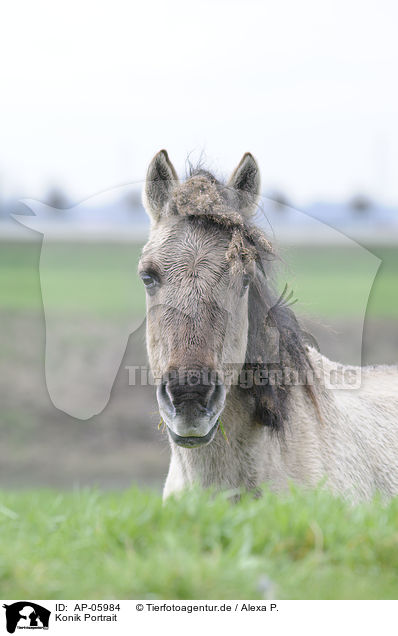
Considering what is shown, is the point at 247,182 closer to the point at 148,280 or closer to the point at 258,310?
the point at 258,310

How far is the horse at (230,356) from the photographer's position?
4637 millimetres

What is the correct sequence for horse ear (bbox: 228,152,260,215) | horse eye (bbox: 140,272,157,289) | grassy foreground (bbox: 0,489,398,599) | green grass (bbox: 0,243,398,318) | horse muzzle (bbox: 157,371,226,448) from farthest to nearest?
green grass (bbox: 0,243,398,318) < horse ear (bbox: 228,152,260,215) < horse eye (bbox: 140,272,157,289) < horse muzzle (bbox: 157,371,226,448) < grassy foreground (bbox: 0,489,398,599)

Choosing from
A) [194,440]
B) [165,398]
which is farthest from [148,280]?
[194,440]

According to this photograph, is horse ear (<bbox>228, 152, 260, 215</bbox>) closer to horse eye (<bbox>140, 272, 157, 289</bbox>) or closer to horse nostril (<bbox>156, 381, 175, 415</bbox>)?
horse eye (<bbox>140, 272, 157, 289</bbox>)

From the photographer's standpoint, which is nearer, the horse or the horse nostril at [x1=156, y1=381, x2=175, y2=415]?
the horse nostril at [x1=156, y1=381, x2=175, y2=415]

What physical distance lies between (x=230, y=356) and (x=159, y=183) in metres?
1.53

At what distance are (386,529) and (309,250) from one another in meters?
20.2

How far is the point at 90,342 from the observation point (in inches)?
741

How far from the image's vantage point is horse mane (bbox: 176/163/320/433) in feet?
17.0

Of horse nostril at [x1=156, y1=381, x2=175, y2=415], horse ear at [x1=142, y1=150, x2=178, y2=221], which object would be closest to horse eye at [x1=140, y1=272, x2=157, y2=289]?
horse ear at [x1=142, y1=150, x2=178, y2=221]

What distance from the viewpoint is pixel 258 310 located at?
5.32 meters

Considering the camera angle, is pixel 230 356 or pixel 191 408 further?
pixel 230 356
